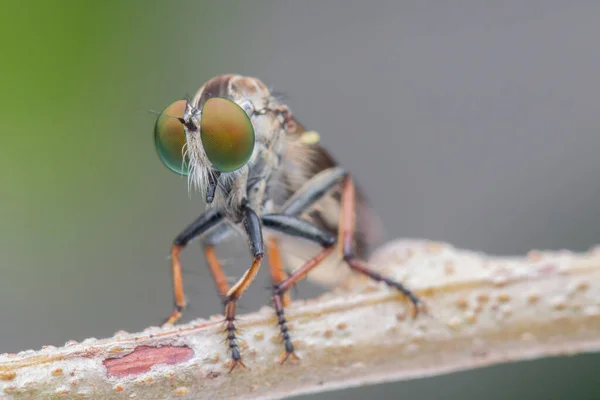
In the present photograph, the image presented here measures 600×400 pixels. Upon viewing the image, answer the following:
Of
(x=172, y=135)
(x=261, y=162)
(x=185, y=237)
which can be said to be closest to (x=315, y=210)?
(x=261, y=162)

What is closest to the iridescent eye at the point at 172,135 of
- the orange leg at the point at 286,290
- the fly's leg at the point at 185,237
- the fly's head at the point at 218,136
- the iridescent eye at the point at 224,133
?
the fly's head at the point at 218,136

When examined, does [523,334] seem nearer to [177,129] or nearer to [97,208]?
[177,129]

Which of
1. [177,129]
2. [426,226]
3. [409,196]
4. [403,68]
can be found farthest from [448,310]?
[403,68]

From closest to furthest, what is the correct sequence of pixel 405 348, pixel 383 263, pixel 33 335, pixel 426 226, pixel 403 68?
pixel 405 348 < pixel 383 263 < pixel 33 335 < pixel 426 226 < pixel 403 68

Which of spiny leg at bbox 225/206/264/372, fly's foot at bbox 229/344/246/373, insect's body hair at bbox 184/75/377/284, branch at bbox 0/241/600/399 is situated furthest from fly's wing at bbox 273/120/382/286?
fly's foot at bbox 229/344/246/373

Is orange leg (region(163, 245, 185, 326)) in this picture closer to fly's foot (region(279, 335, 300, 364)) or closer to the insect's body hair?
the insect's body hair

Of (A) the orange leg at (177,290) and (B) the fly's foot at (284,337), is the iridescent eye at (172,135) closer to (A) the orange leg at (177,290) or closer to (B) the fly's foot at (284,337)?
(A) the orange leg at (177,290)
